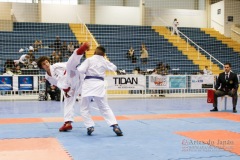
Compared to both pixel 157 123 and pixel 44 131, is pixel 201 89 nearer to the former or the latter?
pixel 157 123

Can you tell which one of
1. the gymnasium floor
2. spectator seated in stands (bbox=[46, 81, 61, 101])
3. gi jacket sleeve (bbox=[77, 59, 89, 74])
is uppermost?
gi jacket sleeve (bbox=[77, 59, 89, 74])

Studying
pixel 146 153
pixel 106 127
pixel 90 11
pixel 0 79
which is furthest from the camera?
pixel 90 11

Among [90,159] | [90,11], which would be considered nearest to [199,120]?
[90,159]

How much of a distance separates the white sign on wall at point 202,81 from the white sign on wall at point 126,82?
262 cm

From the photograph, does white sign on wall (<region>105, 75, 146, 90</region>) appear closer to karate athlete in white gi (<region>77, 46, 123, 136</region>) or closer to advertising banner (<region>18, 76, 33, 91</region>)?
advertising banner (<region>18, 76, 33, 91</region>)

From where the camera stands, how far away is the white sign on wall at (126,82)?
53.0 feet

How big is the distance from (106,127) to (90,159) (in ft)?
10.0

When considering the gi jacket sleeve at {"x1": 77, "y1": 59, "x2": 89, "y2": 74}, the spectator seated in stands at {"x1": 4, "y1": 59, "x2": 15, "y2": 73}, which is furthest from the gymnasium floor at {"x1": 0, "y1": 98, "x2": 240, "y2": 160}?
the spectator seated in stands at {"x1": 4, "y1": 59, "x2": 15, "y2": 73}

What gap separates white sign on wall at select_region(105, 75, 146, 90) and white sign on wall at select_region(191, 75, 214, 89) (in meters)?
2.62

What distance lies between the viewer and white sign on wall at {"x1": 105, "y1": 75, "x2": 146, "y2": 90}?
16141mm

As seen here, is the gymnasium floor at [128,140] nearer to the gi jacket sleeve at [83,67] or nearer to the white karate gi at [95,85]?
the white karate gi at [95,85]

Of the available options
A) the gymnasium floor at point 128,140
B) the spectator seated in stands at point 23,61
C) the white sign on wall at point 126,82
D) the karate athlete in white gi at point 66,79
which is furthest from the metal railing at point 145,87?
the karate athlete in white gi at point 66,79

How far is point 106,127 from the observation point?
782 cm

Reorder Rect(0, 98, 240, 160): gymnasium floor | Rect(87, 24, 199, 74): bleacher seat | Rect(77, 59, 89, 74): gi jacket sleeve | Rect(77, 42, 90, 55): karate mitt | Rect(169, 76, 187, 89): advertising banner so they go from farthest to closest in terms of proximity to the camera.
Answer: Rect(87, 24, 199, 74): bleacher seat, Rect(169, 76, 187, 89): advertising banner, Rect(77, 59, 89, 74): gi jacket sleeve, Rect(77, 42, 90, 55): karate mitt, Rect(0, 98, 240, 160): gymnasium floor
